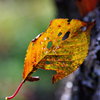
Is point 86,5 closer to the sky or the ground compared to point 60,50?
closer to the sky

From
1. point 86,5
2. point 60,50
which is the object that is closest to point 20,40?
point 86,5

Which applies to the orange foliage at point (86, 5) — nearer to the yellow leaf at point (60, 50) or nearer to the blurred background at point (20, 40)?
the yellow leaf at point (60, 50)

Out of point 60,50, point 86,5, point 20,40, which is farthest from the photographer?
point 20,40

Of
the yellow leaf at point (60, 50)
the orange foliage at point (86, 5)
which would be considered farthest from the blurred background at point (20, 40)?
the yellow leaf at point (60, 50)

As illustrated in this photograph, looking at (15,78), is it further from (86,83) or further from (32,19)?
(86,83)

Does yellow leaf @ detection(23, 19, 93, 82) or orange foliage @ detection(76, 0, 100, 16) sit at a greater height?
orange foliage @ detection(76, 0, 100, 16)

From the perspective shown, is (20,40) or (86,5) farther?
(20,40)

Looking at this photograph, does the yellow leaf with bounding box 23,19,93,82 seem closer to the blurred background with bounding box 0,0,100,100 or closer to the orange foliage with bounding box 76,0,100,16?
the orange foliage with bounding box 76,0,100,16

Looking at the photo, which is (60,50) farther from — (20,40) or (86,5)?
(20,40)

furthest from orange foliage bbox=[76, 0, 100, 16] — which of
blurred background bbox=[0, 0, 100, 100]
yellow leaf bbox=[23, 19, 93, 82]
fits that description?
blurred background bbox=[0, 0, 100, 100]
